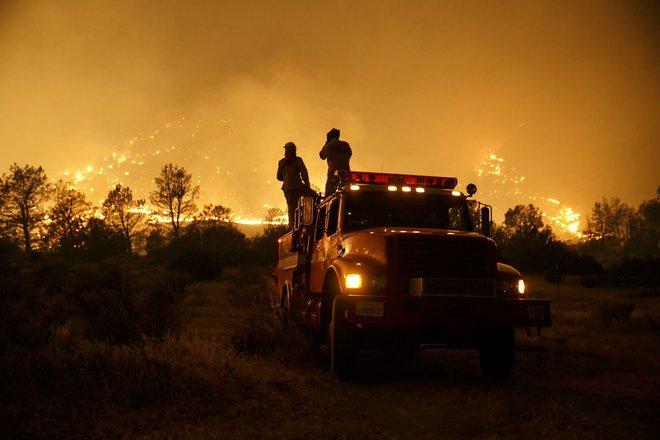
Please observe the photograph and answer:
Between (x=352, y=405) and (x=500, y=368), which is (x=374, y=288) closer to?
(x=352, y=405)

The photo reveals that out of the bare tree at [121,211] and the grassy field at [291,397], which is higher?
the bare tree at [121,211]

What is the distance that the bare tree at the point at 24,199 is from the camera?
55406mm

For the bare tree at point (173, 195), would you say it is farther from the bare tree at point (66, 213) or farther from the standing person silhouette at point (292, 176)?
the standing person silhouette at point (292, 176)

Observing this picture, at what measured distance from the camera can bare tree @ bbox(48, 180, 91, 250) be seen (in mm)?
51119

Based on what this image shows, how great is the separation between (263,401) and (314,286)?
3328mm

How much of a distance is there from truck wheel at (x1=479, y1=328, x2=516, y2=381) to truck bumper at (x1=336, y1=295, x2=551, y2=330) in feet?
2.10

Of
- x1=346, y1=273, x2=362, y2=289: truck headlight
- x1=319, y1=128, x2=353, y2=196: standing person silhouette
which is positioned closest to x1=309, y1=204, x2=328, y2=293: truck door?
x1=346, y1=273, x2=362, y2=289: truck headlight

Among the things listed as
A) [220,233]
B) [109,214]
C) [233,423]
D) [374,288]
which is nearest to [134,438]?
[233,423]

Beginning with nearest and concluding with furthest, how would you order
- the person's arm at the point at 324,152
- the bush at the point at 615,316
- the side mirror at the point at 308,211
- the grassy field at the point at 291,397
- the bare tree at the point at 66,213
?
the grassy field at the point at 291,397, the side mirror at the point at 308,211, the person's arm at the point at 324,152, the bush at the point at 615,316, the bare tree at the point at 66,213

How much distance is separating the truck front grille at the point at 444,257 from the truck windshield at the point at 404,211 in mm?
1302

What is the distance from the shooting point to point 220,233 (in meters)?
41.1

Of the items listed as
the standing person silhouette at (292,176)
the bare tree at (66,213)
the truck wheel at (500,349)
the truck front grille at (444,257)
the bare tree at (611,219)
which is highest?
the bare tree at (611,219)

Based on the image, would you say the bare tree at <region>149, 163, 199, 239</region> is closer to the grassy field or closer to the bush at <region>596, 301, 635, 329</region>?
the bush at <region>596, 301, 635, 329</region>

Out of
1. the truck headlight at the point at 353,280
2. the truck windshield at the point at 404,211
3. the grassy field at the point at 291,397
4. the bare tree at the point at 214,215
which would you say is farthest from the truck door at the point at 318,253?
the bare tree at the point at 214,215
